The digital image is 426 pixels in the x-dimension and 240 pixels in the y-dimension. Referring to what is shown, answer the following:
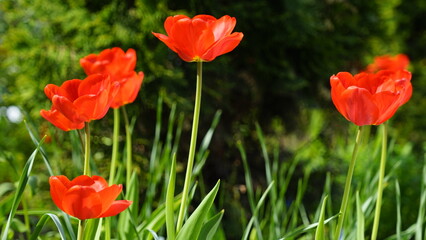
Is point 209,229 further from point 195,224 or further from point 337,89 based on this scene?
point 337,89

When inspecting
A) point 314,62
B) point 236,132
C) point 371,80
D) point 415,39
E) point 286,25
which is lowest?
point 415,39

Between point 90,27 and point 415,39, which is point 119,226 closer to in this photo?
point 90,27

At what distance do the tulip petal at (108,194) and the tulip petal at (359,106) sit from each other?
438 mm

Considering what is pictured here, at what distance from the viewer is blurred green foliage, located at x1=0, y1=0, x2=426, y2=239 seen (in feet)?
9.02

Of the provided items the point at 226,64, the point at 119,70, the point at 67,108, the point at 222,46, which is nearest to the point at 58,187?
the point at 67,108

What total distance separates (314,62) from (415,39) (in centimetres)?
294

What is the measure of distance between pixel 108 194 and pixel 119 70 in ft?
2.06

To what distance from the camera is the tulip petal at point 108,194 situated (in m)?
0.96

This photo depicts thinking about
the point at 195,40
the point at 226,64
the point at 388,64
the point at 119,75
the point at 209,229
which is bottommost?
the point at 388,64

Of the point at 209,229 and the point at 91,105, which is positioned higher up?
the point at 91,105

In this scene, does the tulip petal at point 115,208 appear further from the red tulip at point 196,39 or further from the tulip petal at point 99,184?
the red tulip at point 196,39

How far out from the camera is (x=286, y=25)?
2.96 meters

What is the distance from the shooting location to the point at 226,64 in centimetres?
290

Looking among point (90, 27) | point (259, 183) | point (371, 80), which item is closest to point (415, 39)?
point (259, 183)
